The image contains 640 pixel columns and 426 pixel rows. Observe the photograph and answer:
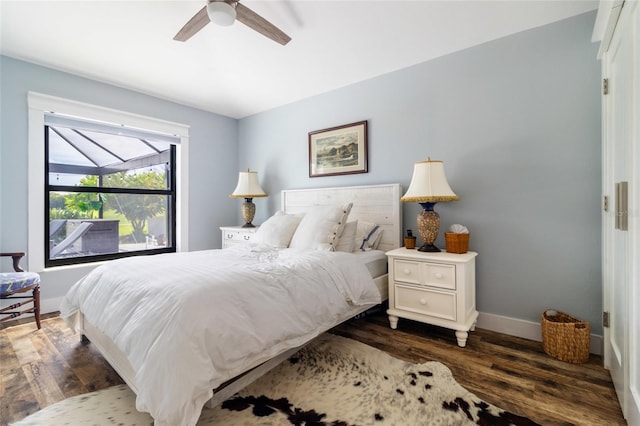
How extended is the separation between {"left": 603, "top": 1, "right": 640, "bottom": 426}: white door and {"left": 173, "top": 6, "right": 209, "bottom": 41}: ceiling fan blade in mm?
2276

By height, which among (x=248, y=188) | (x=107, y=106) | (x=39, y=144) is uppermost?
(x=107, y=106)

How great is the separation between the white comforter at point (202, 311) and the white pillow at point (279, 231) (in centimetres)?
57

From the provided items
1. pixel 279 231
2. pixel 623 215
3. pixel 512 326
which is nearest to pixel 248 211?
pixel 279 231

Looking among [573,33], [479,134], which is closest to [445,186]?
[479,134]

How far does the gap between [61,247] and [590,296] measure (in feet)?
16.0

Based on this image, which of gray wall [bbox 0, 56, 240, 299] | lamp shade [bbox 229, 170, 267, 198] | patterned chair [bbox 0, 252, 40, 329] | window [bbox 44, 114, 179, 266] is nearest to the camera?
patterned chair [bbox 0, 252, 40, 329]

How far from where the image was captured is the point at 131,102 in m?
3.47

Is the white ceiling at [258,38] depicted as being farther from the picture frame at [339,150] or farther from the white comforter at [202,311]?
the white comforter at [202,311]

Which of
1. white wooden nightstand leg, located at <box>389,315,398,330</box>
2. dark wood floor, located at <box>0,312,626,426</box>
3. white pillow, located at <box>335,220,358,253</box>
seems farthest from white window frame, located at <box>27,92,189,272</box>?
white wooden nightstand leg, located at <box>389,315,398,330</box>

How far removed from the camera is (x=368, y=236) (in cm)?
289

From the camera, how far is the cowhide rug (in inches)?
54.9

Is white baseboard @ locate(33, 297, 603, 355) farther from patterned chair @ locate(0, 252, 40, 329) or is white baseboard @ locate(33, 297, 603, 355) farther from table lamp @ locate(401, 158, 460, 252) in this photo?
patterned chair @ locate(0, 252, 40, 329)

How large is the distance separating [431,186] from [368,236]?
83cm

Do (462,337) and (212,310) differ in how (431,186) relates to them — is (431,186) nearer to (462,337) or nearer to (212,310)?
(462,337)
